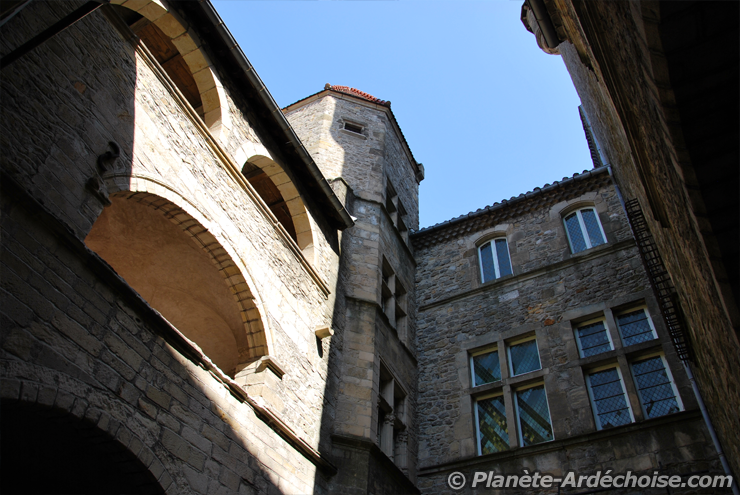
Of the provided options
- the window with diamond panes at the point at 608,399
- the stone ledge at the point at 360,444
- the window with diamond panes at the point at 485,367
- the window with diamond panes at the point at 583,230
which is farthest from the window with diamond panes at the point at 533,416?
the window with diamond panes at the point at 583,230

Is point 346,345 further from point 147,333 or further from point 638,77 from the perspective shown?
point 638,77

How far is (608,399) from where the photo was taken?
9.22m

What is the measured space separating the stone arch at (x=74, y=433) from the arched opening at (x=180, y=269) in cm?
232

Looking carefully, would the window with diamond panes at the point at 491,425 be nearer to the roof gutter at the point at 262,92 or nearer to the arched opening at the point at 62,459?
the roof gutter at the point at 262,92

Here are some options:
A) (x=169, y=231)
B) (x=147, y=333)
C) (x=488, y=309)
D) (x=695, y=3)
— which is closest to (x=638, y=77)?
(x=695, y=3)

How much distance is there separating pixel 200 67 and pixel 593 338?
25.1 feet

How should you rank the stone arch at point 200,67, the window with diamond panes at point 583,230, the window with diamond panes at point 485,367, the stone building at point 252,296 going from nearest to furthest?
the stone building at point 252,296
the stone arch at point 200,67
the window with diamond panes at point 485,367
the window with diamond panes at point 583,230

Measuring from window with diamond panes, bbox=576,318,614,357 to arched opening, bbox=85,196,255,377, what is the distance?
5.83 metres

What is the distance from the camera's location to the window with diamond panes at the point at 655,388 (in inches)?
340

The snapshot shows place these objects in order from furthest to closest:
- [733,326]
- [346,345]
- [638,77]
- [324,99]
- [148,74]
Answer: [324,99]
[346,345]
[148,74]
[638,77]
[733,326]

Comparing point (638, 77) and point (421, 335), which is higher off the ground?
point (421, 335)

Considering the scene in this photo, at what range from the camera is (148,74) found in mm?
6457

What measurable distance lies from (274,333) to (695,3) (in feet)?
18.8

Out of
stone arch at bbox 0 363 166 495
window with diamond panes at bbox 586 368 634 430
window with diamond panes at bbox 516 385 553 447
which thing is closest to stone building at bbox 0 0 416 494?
stone arch at bbox 0 363 166 495
